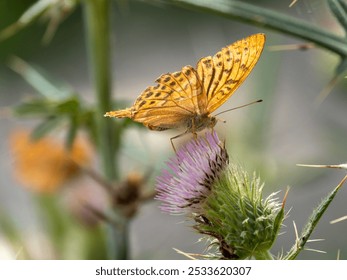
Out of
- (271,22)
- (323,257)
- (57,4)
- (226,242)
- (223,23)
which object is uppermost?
(223,23)

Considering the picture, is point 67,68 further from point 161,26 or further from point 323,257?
point 323,257

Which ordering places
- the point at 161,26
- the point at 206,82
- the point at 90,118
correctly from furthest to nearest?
the point at 161,26 < the point at 90,118 < the point at 206,82

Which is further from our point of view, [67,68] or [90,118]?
[67,68]

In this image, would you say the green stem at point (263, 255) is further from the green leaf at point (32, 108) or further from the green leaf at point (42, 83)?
the green leaf at point (42, 83)

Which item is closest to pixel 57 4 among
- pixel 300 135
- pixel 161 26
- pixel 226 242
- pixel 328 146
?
pixel 226 242

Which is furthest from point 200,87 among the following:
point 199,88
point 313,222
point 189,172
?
point 313,222

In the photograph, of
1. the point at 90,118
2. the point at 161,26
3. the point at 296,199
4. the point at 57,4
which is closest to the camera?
the point at 57,4

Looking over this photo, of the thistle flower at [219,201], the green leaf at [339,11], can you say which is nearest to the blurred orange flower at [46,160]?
the thistle flower at [219,201]

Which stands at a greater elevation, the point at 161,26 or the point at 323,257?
the point at 161,26
